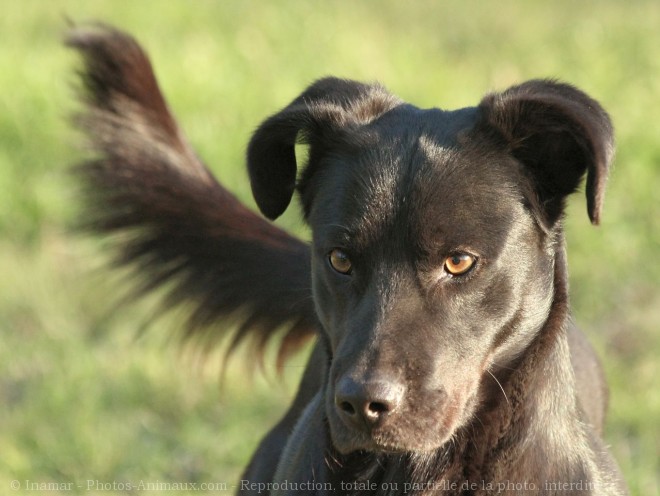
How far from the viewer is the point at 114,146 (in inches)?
193

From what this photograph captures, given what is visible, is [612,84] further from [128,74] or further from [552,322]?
[552,322]

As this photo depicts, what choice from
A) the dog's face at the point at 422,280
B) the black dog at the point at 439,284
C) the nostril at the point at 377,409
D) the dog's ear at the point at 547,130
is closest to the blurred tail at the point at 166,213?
the black dog at the point at 439,284

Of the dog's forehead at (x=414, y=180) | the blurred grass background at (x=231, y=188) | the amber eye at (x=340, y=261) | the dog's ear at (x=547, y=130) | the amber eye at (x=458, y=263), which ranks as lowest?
the blurred grass background at (x=231, y=188)

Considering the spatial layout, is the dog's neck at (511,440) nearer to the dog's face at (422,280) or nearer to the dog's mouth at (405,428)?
the dog's face at (422,280)

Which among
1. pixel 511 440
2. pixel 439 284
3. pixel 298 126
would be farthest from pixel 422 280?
pixel 298 126

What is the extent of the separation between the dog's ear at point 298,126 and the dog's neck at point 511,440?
80 centimetres

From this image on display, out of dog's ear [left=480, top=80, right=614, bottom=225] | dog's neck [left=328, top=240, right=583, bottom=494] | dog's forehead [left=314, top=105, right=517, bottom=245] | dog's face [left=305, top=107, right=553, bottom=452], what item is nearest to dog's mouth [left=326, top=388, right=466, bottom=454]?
dog's face [left=305, top=107, right=553, bottom=452]

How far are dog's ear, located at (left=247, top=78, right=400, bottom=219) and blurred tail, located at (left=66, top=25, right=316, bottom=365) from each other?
0.81 meters

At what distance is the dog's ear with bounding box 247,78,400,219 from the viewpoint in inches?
148

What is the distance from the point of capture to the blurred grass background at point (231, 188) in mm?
5766

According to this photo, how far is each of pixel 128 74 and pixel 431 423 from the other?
7.67 ft

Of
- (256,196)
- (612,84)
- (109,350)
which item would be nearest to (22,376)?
(109,350)

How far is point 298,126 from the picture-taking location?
376 centimetres

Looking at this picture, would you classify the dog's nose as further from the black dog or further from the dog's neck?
the dog's neck
